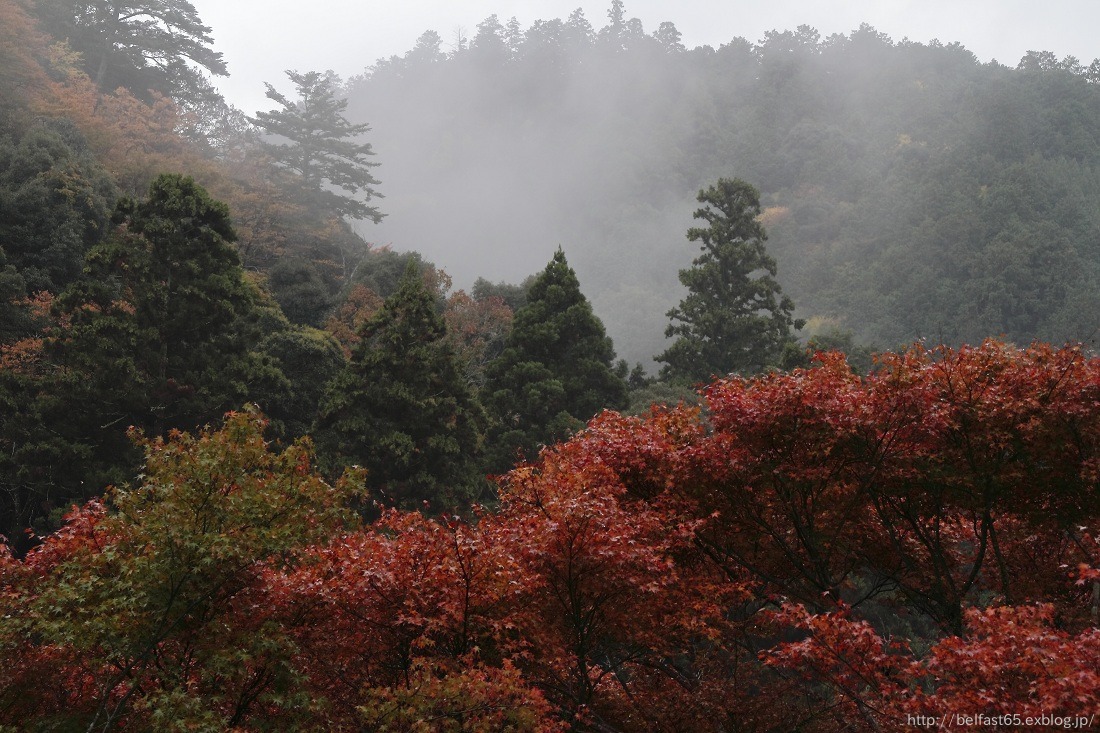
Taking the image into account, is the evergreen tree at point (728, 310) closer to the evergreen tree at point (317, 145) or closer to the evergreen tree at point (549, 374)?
the evergreen tree at point (549, 374)

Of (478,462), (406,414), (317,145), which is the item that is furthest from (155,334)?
(317,145)

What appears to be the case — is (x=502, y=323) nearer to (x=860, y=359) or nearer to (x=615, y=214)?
(x=860, y=359)

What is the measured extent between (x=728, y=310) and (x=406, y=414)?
1628 cm

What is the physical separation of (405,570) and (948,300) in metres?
43.7

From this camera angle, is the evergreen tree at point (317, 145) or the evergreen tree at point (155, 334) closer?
the evergreen tree at point (155, 334)

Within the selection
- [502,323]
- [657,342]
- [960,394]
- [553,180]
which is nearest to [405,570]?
[960,394]

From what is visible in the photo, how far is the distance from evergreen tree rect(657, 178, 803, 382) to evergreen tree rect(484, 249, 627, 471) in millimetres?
5066

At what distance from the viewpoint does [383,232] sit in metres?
70.8

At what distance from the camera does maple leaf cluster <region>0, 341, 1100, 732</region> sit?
7.70 metres

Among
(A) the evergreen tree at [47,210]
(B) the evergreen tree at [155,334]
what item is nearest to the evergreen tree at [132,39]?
(A) the evergreen tree at [47,210]

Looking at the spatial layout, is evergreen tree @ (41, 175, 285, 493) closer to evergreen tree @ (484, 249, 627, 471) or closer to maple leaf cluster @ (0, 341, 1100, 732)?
evergreen tree @ (484, 249, 627, 471)

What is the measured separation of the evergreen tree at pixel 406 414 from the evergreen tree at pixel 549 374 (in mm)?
2652

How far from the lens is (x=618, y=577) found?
9344 millimetres

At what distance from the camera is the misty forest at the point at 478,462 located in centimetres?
811
